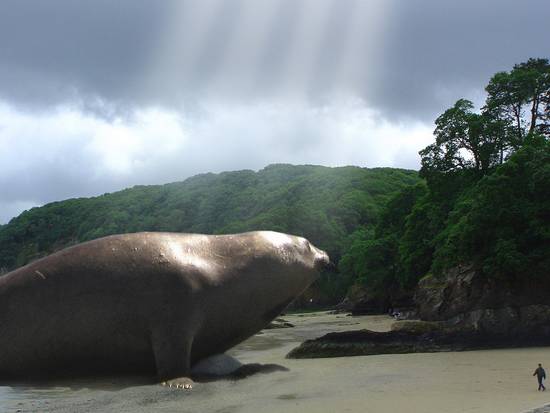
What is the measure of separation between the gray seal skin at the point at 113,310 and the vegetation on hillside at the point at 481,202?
58.0 ft

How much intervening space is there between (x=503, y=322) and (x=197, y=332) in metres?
17.0

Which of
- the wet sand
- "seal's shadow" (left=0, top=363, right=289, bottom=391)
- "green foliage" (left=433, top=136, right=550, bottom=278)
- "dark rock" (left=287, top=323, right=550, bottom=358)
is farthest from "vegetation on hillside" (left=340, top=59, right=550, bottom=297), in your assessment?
"seal's shadow" (left=0, top=363, right=289, bottom=391)

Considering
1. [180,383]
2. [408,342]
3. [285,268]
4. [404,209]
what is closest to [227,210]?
[404,209]

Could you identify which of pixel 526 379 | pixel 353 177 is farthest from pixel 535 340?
pixel 353 177

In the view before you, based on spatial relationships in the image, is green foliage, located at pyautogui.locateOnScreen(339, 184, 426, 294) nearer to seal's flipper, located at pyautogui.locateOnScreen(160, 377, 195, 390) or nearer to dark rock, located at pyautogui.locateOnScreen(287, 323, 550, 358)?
dark rock, located at pyautogui.locateOnScreen(287, 323, 550, 358)

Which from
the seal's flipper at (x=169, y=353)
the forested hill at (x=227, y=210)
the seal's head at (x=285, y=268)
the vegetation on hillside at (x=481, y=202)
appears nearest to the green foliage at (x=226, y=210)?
the forested hill at (x=227, y=210)

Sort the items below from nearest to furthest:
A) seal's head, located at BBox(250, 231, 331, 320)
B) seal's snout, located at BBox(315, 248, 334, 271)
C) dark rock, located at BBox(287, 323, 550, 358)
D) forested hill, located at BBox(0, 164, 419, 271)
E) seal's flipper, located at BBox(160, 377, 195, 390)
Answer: seal's flipper, located at BBox(160, 377, 195, 390) < seal's head, located at BBox(250, 231, 331, 320) < seal's snout, located at BBox(315, 248, 334, 271) < dark rock, located at BBox(287, 323, 550, 358) < forested hill, located at BBox(0, 164, 419, 271)

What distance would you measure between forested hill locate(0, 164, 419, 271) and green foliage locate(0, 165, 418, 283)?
139mm

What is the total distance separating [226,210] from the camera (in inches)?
4806

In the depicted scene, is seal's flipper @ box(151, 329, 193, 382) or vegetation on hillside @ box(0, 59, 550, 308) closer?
seal's flipper @ box(151, 329, 193, 382)

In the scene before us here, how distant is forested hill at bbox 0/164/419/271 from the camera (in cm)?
9171

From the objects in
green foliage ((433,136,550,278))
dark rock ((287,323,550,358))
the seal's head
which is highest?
green foliage ((433,136,550,278))

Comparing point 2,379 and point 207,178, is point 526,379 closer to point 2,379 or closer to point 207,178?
point 2,379

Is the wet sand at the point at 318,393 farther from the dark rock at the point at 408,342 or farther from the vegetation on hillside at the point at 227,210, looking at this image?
the vegetation on hillside at the point at 227,210
